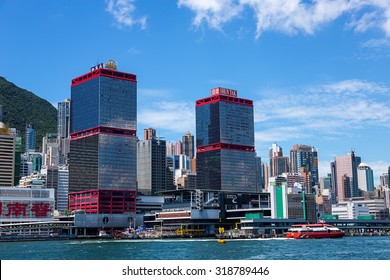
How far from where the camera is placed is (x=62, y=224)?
185000 mm

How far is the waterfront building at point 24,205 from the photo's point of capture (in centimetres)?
17900

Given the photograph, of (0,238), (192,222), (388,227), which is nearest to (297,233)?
(192,222)

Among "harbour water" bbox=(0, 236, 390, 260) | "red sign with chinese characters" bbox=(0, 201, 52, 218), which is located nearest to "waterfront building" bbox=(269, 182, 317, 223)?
"harbour water" bbox=(0, 236, 390, 260)

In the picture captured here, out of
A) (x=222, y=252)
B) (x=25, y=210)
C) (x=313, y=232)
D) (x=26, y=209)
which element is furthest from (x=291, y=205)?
(x=222, y=252)

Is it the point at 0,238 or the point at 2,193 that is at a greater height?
the point at 2,193

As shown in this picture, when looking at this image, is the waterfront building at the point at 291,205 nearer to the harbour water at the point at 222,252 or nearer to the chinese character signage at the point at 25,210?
the harbour water at the point at 222,252

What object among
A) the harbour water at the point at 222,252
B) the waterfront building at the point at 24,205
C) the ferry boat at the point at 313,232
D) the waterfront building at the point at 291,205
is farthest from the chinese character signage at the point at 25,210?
the ferry boat at the point at 313,232

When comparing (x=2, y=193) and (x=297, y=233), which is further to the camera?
(x=2, y=193)

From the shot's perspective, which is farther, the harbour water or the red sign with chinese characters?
the red sign with chinese characters

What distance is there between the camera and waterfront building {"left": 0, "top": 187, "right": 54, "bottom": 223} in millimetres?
179000

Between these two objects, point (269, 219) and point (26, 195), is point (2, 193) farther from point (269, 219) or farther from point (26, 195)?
point (269, 219)

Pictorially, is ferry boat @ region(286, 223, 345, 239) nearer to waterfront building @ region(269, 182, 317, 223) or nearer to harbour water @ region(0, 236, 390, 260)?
waterfront building @ region(269, 182, 317, 223)
